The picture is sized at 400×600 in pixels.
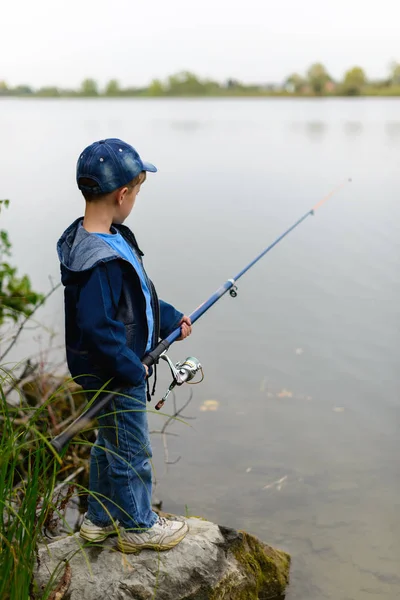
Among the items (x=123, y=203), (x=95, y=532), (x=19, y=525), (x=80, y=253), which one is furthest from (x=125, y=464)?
Result: (x=123, y=203)

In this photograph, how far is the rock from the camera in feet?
8.78

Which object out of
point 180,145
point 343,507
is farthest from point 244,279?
point 180,145

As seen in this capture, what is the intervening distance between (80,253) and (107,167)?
308 millimetres

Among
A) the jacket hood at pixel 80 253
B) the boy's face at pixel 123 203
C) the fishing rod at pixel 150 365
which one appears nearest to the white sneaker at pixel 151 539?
the fishing rod at pixel 150 365

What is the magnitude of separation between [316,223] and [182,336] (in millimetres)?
10290

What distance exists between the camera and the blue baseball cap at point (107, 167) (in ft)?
8.41

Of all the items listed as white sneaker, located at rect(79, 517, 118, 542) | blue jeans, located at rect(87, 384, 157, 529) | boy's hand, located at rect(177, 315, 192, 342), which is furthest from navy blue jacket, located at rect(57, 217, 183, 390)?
white sneaker, located at rect(79, 517, 118, 542)

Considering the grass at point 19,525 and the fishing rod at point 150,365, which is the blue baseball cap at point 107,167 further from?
the grass at point 19,525

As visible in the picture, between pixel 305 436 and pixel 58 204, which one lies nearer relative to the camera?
pixel 305 436

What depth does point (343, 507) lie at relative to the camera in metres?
4.54

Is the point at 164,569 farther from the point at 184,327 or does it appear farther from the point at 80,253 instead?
the point at 80,253

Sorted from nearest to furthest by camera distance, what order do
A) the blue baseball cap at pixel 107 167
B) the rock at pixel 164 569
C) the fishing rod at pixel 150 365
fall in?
the fishing rod at pixel 150 365 → the blue baseball cap at pixel 107 167 → the rock at pixel 164 569

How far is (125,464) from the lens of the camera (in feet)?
8.73

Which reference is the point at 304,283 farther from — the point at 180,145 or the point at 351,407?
the point at 180,145
